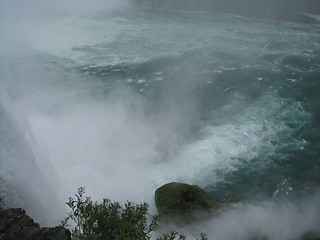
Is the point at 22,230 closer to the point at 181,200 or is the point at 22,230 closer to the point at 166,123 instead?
the point at 181,200

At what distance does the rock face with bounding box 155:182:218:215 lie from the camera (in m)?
18.1

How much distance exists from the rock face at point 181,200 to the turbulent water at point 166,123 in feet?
3.92

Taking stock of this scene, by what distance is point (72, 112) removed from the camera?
30125mm

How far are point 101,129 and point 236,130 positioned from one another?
45.4 ft

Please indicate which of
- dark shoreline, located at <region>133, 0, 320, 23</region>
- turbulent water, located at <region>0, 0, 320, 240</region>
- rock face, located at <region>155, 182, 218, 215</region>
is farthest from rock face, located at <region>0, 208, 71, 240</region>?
dark shoreline, located at <region>133, 0, 320, 23</region>

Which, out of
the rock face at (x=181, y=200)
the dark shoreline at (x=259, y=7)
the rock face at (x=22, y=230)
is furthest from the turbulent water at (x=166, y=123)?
the dark shoreline at (x=259, y=7)

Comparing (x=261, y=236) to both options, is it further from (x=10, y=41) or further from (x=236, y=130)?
(x=10, y=41)

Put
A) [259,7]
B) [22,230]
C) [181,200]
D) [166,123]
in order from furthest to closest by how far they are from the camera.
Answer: [259,7] → [166,123] → [181,200] → [22,230]

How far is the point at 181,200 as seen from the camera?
1834cm

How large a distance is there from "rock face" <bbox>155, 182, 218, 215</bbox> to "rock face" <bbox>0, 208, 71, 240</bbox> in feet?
31.1

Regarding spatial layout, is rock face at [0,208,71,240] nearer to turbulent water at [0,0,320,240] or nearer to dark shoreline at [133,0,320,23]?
turbulent water at [0,0,320,240]

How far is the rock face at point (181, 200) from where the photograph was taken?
59.3 ft

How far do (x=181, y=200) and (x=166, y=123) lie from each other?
11247 millimetres

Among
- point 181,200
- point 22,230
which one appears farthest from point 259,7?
point 22,230
